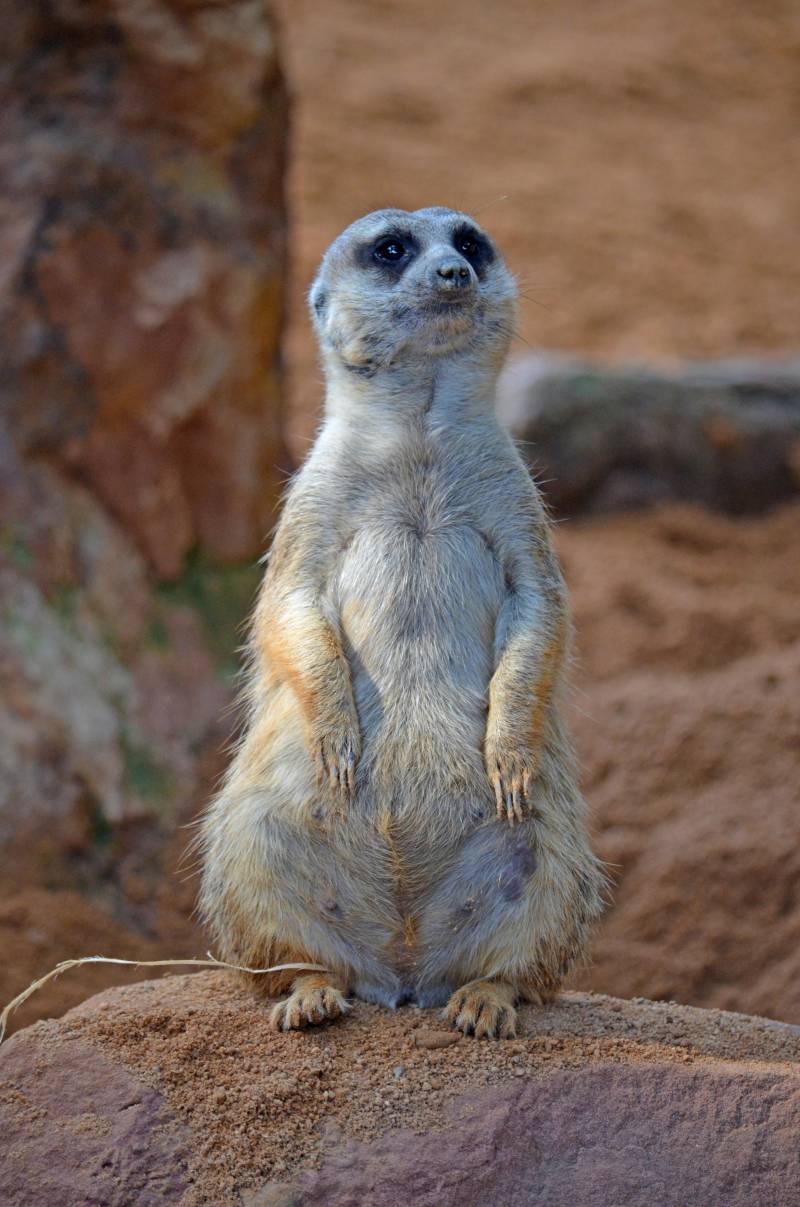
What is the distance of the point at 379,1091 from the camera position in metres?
3.08

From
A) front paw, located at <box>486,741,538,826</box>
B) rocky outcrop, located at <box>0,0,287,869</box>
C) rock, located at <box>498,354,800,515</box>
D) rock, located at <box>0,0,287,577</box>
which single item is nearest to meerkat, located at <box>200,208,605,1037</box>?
front paw, located at <box>486,741,538,826</box>

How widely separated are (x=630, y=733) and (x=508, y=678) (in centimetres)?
253

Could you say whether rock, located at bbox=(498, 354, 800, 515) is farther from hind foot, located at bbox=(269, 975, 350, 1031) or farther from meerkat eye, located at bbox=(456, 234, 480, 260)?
hind foot, located at bbox=(269, 975, 350, 1031)

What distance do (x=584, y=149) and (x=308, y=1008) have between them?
35.3ft

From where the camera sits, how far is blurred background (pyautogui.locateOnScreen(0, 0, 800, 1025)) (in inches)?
211

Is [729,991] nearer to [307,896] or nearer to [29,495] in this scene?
[307,896]

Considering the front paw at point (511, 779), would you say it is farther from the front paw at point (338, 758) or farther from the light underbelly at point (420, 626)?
the front paw at point (338, 758)

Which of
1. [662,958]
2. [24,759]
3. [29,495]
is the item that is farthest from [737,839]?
[29,495]

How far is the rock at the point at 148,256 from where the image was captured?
593 centimetres

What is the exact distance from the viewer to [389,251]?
3.99 m

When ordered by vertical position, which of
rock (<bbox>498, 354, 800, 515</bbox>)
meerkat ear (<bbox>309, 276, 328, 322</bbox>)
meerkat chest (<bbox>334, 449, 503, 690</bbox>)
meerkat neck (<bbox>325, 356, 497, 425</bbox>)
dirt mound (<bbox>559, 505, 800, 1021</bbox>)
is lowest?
dirt mound (<bbox>559, 505, 800, 1021</bbox>)

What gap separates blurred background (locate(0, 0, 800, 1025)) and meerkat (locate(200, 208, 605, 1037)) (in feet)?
4.76

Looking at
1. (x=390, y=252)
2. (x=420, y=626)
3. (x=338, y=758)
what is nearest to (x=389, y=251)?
(x=390, y=252)

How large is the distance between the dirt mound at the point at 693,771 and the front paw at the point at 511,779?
70.9 inches
